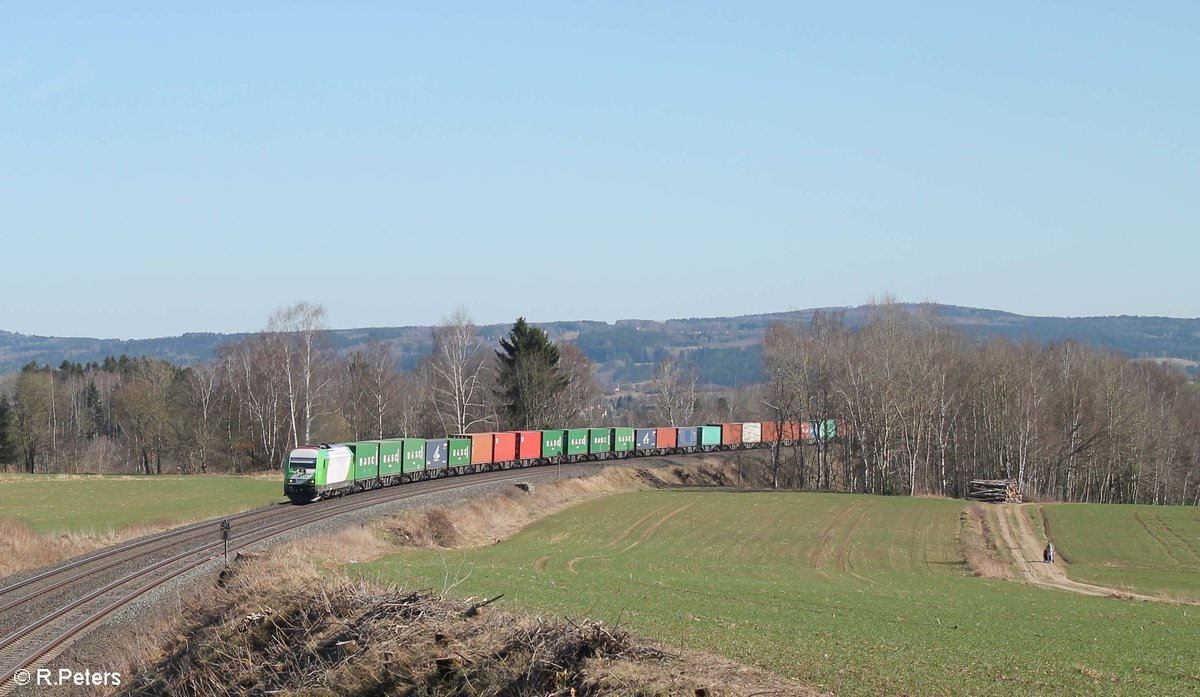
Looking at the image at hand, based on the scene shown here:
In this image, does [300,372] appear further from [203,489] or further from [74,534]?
[74,534]

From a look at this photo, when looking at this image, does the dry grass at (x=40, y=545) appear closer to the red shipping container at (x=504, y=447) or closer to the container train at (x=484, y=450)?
the container train at (x=484, y=450)

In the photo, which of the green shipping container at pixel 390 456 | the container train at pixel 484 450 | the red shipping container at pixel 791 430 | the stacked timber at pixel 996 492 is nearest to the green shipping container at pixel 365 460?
the container train at pixel 484 450

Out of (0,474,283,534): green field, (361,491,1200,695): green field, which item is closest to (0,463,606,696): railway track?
(0,474,283,534): green field

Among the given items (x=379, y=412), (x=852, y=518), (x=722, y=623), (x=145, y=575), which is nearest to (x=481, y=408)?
(x=379, y=412)

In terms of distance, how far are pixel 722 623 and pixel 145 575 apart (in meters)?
19.9

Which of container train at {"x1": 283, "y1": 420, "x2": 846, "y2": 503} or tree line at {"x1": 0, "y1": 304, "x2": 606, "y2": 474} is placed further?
tree line at {"x1": 0, "y1": 304, "x2": 606, "y2": 474}

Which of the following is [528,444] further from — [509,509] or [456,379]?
[509,509]

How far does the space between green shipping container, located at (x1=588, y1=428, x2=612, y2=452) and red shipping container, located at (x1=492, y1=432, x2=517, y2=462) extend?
11349 millimetres

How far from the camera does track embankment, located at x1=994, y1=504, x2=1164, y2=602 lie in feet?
121

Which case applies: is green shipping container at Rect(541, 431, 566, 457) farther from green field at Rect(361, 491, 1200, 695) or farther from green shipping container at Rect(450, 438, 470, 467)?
green field at Rect(361, 491, 1200, 695)

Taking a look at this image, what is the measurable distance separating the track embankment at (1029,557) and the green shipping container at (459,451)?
37645 millimetres

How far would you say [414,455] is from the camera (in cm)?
6712

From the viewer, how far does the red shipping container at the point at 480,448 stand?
2965 inches

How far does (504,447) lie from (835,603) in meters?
56.2
